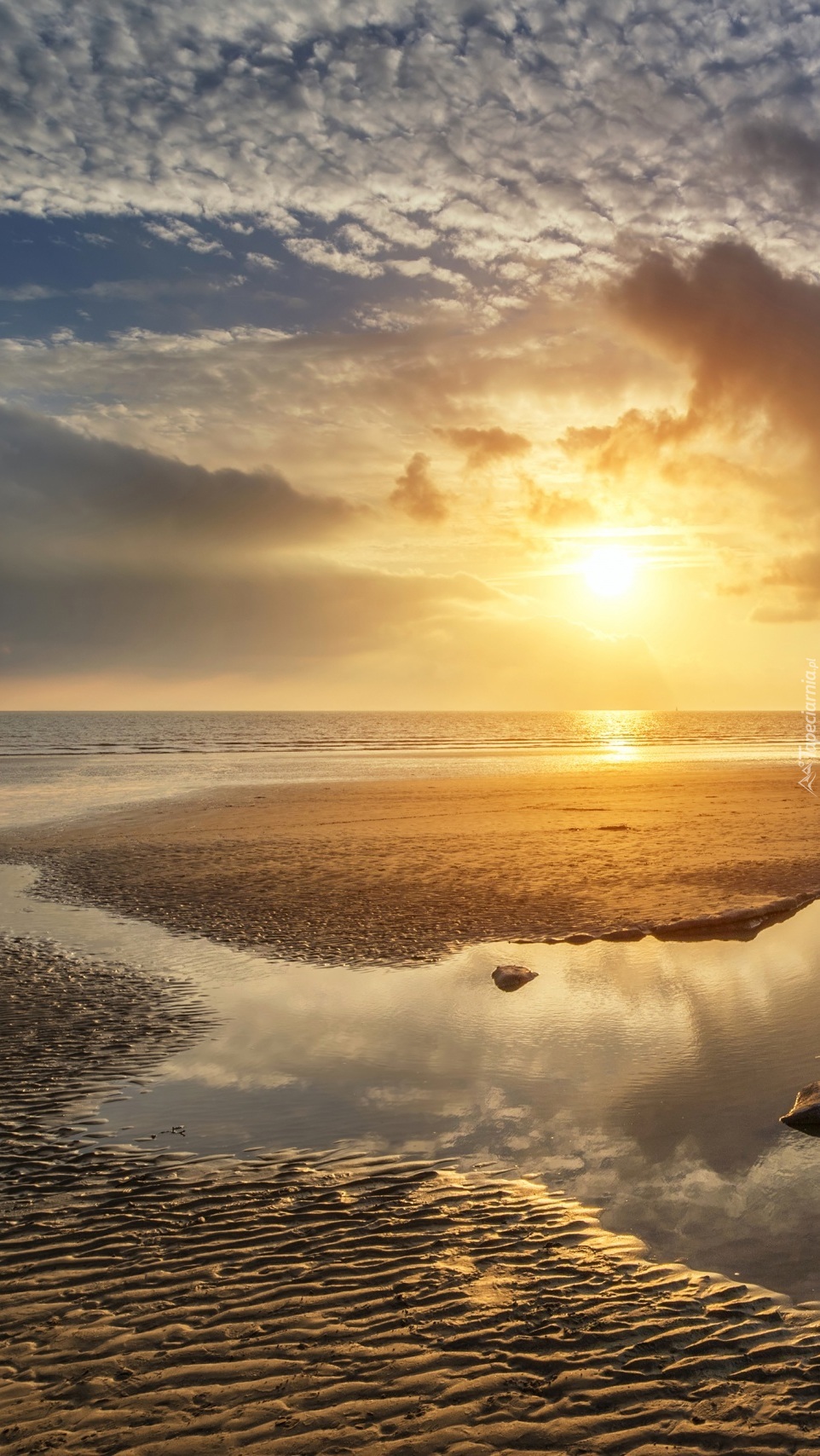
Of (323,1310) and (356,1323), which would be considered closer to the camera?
(356,1323)

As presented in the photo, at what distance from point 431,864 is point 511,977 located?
10.6 metres

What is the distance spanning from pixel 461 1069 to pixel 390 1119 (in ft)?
5.68

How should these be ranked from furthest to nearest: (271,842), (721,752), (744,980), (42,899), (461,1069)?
1. (721,752)
2. (271,842)
3. (42,899)
4. (744,980)
5. (461,1069)

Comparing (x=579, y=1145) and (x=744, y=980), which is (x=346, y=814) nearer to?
(x=744, y=980)

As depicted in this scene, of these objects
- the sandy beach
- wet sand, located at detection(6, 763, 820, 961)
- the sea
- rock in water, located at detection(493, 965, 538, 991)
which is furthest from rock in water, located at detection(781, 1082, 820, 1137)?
wet sand, located at detection(6, 763, 820, 961)

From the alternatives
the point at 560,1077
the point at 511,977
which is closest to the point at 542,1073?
the point at 560,1077

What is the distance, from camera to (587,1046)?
40.2ft

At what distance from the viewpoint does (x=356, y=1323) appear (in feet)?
21.0

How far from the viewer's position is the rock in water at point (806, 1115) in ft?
31.3

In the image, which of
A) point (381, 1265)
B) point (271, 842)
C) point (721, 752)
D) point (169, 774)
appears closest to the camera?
point (381, 1265)

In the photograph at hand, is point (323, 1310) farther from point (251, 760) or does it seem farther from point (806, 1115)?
point (251, 760)

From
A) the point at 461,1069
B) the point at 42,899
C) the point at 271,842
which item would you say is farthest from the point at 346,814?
the point at 461,1069

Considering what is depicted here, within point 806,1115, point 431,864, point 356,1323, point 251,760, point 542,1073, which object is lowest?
point 542,1073

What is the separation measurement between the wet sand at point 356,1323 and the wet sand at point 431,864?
8.91 m
